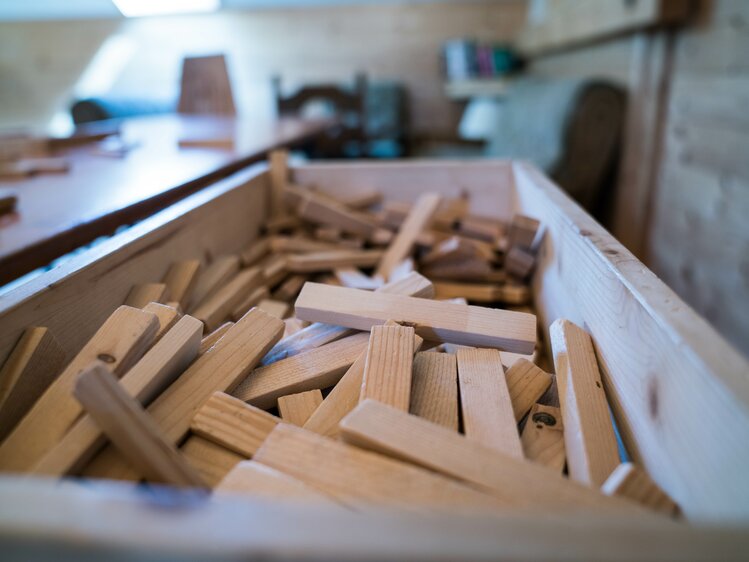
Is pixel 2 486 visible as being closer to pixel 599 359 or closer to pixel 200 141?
pixel 599 359

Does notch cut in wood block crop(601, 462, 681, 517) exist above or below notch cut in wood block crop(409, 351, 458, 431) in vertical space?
above

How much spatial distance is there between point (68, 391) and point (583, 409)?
1.80 ft

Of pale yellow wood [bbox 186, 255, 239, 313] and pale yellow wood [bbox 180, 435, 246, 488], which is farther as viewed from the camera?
pale yellow wood [bbox 186, 255, 239, 313]

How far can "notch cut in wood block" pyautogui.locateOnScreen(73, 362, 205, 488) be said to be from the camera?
0.45m

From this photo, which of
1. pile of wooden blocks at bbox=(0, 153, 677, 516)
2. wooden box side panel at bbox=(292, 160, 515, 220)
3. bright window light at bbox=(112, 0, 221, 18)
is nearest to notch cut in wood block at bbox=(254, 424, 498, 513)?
pile of wooden blocks at bbox=(0, 153, 677, 516)

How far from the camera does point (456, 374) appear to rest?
669 millimetres

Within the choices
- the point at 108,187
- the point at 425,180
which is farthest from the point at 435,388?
the point at 108,187

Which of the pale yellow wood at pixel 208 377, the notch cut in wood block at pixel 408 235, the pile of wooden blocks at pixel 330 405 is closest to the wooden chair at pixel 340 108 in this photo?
the notch cut in wood block at pixel 408 235

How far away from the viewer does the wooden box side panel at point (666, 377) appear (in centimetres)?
36

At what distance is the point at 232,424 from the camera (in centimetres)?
56

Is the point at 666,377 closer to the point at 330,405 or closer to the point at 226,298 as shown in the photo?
the point at 330,405

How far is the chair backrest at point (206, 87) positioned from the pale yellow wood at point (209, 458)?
3.03 meters

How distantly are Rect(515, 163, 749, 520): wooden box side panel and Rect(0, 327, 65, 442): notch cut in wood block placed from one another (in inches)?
25.1

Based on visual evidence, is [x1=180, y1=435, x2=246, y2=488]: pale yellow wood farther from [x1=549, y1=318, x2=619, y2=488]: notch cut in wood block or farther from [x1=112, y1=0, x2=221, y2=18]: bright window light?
[x1=112, y1=0, x2=221, y2=18]: bright window light
